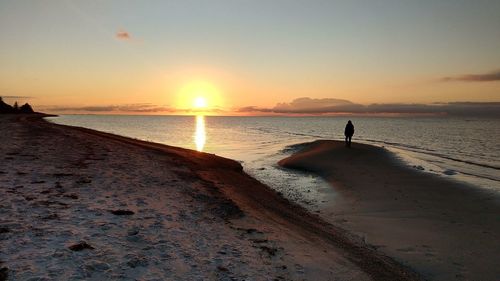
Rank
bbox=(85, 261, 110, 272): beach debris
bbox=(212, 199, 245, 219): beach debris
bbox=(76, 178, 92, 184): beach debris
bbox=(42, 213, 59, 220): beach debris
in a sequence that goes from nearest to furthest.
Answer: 1. bbox=(85, 261, 110, 272): beach debris
2. bbox=(42, 213, 59, 220): beach debris
3. bbox=(212, 199, 245, 219): beach debris
4. bbox=(76, 178, 92, 184): beach debris

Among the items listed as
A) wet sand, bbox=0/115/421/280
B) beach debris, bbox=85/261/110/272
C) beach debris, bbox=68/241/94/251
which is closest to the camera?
beach debris, bbox=85/261/110/272

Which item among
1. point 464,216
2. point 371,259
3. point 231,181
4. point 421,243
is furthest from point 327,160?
point 371,259

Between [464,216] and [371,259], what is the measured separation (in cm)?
633

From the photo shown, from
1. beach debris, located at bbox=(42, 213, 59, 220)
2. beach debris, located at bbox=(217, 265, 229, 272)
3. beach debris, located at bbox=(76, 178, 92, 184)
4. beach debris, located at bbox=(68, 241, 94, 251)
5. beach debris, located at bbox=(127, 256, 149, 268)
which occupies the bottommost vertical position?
beach debris, located at bbox=(217, 265, 229, 272)

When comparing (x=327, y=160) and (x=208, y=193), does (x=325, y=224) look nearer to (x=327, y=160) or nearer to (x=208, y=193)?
(x=208, y=193)

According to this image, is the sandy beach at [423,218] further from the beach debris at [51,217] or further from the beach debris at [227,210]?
the beach debris at [51,217]

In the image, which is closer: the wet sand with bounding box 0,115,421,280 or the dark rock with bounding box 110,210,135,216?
the wet sand with bounding box 0,115,421,280

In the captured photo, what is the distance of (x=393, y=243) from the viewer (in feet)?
32.7

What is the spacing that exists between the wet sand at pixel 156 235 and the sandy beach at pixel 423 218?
942 mm

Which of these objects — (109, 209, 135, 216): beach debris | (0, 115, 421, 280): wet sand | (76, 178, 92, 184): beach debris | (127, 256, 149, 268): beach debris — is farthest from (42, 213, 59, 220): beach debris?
(76, 178, 92, 184): beach debris

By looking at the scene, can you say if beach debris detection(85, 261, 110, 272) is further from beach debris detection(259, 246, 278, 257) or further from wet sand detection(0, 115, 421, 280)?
beach debris detection(259, 246, 278, 257)

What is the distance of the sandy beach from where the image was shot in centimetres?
871

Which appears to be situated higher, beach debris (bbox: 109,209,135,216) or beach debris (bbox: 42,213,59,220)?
beach debris (bbox: 42,213,59,220)

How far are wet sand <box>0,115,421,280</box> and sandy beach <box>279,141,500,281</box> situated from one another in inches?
37.1
